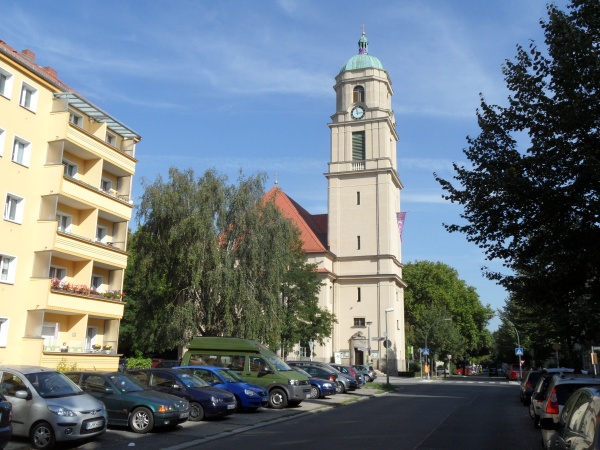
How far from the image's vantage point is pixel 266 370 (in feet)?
70.4

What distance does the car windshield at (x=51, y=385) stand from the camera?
12.0 meters

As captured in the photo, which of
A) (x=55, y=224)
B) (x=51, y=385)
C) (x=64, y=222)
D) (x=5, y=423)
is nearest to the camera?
(x=5, y=423)

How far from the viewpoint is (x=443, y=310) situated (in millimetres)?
73188

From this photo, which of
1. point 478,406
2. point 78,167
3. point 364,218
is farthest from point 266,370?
point 364,218

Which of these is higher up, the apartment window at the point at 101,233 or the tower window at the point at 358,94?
the tower window at the point at 358,94

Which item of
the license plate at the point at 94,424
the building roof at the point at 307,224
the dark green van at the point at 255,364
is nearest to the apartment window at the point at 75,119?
the dark green van at the point at 255,364

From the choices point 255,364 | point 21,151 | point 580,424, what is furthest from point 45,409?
point 21,151

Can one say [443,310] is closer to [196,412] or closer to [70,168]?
[70,168]

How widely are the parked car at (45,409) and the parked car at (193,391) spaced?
12.7 ft

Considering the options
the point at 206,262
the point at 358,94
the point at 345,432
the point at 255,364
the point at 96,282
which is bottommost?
the point at 345,432

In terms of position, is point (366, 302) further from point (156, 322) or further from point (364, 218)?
point (156, 322)

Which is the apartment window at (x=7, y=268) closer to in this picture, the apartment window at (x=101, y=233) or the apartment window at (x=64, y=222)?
the apartment window at (x=64, y=222)

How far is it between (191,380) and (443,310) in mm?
60108

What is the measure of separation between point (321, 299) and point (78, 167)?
34268 mm
